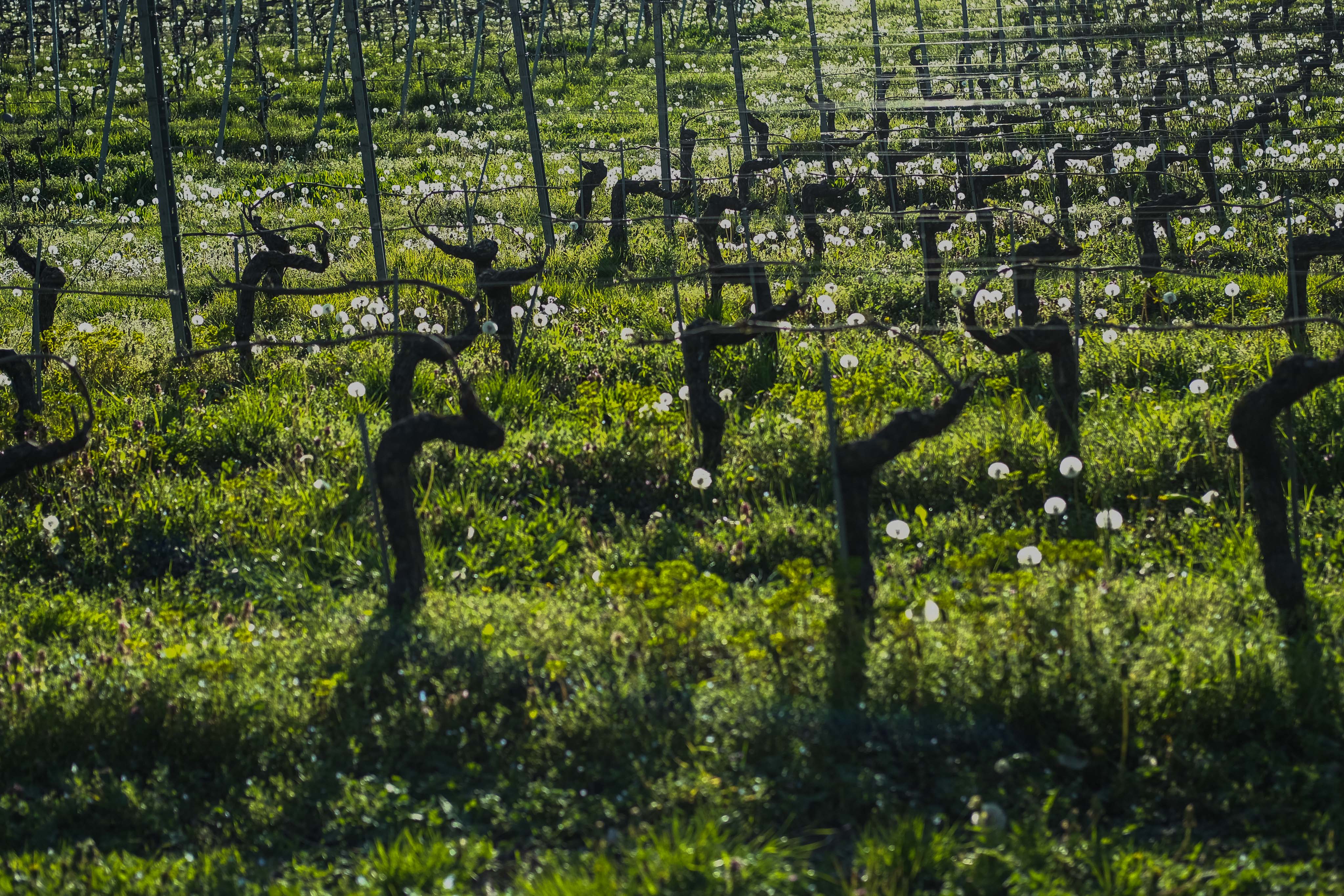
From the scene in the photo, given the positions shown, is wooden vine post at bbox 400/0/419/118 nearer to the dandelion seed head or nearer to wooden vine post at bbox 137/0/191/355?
wooden vine post at bbox 137/0/191/355

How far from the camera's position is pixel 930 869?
3805mm

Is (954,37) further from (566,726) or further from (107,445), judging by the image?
(566,726)

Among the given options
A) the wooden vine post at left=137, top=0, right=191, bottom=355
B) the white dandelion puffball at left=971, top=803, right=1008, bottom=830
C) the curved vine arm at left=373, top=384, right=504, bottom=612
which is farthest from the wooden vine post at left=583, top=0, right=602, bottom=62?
the white dandelion puffball at left=971, top=803, right=1008, bottom=830

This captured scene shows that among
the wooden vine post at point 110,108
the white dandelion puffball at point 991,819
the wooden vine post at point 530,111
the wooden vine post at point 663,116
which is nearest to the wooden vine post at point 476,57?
the wooden vine post at point 110,108

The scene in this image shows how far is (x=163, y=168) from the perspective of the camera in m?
10.2

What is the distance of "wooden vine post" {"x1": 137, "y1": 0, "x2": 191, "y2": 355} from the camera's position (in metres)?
9.88

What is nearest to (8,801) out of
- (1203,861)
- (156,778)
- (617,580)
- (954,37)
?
(156,778)

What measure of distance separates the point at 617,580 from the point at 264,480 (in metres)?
3.22

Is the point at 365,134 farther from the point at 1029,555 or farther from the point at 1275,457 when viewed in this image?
the point at 1275,457

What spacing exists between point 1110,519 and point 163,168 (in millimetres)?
8092

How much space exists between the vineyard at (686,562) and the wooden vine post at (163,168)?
5cm

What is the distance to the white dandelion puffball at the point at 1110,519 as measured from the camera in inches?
218

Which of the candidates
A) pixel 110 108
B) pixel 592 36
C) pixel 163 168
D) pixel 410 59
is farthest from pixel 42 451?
pixel 592 36

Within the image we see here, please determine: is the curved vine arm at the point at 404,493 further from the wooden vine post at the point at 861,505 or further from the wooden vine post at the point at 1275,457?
the wooden vine post at the point at 1275,457
